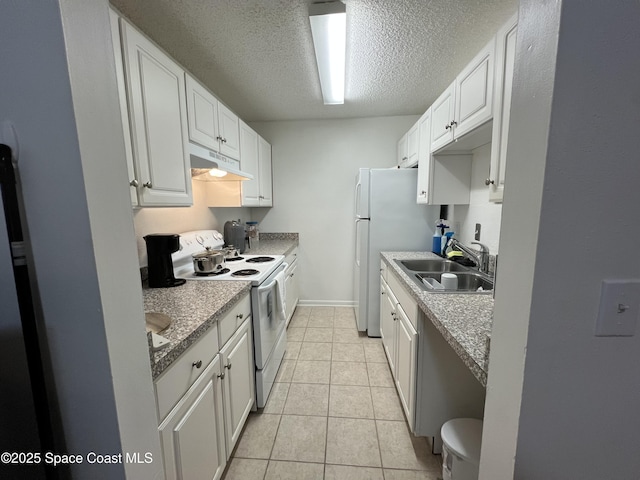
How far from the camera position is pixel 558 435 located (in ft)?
1.82

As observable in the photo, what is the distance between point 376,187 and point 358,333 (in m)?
1.59

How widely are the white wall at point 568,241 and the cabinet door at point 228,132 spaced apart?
1.92m

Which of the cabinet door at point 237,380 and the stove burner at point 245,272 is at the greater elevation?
the stove burner at point 245,272

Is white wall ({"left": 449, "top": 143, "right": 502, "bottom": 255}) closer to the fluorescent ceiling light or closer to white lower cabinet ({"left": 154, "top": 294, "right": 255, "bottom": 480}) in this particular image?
the fluorescent ceiling light

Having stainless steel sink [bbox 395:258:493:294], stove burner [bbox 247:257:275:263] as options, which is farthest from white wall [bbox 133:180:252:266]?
stainless steel sink [bbox 395:258:493:294]

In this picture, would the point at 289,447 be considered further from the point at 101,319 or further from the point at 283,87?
the point at 283,87

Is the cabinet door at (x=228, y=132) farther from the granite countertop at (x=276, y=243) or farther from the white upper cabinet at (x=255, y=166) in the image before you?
the granite countertop at (x=276, y=243)

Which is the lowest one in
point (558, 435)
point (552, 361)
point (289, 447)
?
point (289, 447)

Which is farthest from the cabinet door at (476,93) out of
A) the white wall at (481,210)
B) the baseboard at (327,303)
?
the baseboard at (327,303)

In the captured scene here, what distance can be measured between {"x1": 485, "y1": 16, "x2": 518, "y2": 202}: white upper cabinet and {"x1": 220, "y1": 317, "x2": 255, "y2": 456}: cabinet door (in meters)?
1.53

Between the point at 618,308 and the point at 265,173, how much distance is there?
3069 mm

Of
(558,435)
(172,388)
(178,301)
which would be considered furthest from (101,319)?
(558,435)

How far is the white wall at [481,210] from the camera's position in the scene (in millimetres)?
1878

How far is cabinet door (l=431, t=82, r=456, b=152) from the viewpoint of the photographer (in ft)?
5.67
